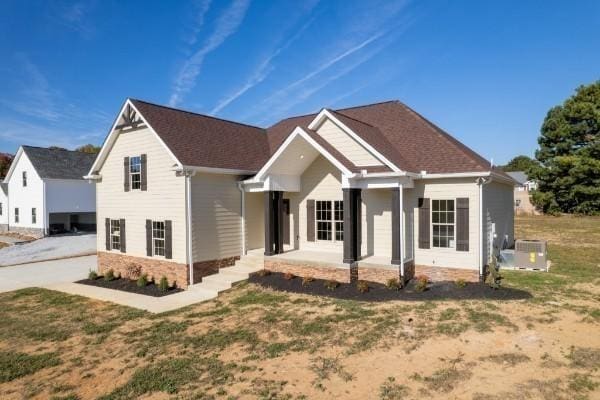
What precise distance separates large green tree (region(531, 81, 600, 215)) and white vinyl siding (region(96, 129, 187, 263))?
1662 inches

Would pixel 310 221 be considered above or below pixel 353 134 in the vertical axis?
below

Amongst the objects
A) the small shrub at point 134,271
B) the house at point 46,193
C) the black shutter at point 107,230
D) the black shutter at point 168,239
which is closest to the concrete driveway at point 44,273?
the black shutter at point 107,230

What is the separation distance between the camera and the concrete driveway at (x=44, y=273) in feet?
53.5

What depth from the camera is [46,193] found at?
3331 centimetres

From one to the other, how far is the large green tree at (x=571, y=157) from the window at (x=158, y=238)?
42.5 m

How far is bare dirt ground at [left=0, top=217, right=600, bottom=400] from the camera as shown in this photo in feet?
21.0

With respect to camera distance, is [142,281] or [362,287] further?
[142,281]

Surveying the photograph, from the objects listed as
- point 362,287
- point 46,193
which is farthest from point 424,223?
point 46,193

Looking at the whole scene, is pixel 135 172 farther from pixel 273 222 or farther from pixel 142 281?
pixel 273 222

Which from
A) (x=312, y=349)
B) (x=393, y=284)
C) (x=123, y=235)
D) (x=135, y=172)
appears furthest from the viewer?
(x=123, y=235)

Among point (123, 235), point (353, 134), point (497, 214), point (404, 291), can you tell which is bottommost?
point (404, 291)

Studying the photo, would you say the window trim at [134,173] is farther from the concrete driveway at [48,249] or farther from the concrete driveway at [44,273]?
the concrete driveway at [48,249]

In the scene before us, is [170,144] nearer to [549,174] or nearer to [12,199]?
[12,199]

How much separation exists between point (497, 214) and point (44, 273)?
69.1 ft
